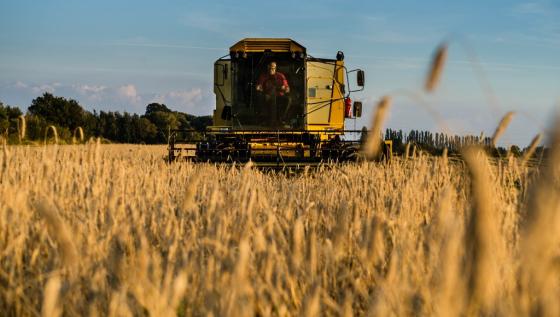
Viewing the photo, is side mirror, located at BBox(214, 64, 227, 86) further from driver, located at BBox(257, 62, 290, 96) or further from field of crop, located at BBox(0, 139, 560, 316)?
field of crop, located at BBox(0, 139, 560, 316)

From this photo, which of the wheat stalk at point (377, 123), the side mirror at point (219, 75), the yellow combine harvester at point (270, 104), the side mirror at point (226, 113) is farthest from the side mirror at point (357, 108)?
the wheat stalk at point (377, 123)

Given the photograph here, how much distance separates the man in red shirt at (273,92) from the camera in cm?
1397

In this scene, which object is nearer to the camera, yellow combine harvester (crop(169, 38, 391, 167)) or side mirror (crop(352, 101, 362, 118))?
yellow combine harvester (crop(169, 38, 391, 167))

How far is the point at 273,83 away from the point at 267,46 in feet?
2.66

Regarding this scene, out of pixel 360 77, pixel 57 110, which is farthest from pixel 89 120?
pixel 360 77

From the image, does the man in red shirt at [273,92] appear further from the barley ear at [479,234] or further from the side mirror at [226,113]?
the barley ear at [479,234]

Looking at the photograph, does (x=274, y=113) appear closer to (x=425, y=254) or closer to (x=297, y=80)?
(x=297, y=80)

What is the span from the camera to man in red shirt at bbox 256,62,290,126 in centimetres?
1397

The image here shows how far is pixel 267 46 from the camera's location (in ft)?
45.9

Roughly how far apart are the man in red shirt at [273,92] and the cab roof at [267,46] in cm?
51

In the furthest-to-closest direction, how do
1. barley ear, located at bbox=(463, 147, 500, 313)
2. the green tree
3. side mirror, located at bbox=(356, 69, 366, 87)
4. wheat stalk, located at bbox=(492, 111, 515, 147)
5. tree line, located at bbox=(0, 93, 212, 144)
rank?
the green tree
tree line, located at bbox=(0, 93, 212, 144)
side mirror, located at bbox=(356, 69, 366, 87)
wheat stalk, located at bbox=(492, 111, 515, 147)
barley ear, located at bbox=(463, 147, 500, 313)

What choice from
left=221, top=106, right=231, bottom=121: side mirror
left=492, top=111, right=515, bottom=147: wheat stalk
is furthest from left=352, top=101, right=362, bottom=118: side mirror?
left=492, top=111, right=515, bottom=147: wheat stalk

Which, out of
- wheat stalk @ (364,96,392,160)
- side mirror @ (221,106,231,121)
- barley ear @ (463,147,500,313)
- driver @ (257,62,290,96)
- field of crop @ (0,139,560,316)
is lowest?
field of crop @ (0,139,560,316)

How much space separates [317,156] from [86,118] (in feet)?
115
